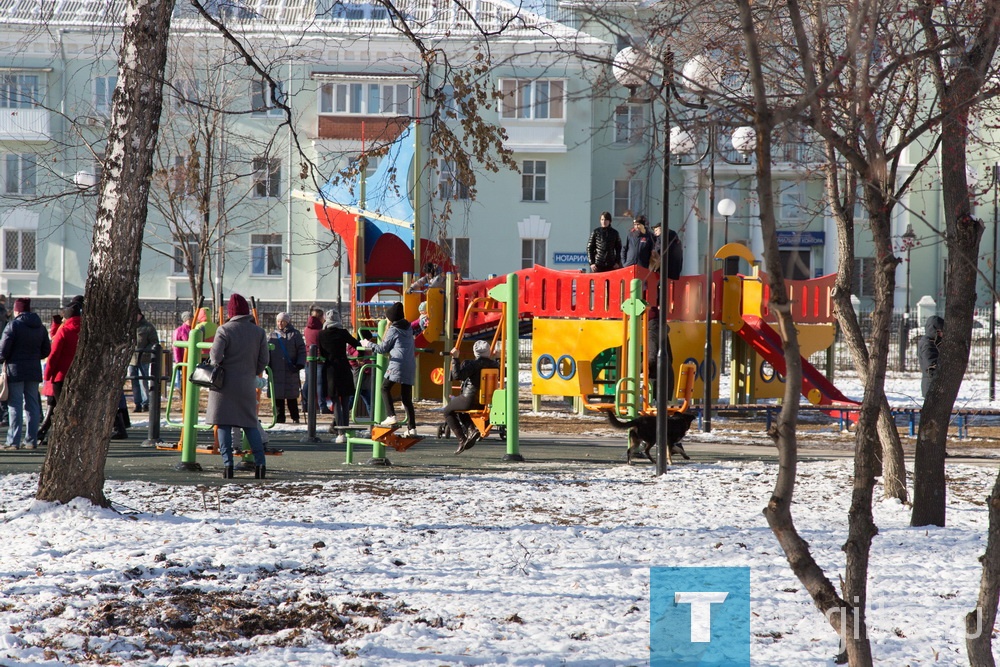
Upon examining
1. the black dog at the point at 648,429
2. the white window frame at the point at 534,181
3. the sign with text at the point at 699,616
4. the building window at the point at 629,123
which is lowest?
the sign with text at the point at 699,616

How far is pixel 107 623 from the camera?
5.47m

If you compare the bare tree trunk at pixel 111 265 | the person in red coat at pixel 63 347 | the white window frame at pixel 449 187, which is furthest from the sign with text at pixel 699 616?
the person in red coat at pixel 63 347

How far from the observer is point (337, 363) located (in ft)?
48.6

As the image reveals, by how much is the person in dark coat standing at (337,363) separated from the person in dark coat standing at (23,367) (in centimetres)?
348

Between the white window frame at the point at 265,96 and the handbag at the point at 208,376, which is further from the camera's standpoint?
the handbag at the point at 208,376

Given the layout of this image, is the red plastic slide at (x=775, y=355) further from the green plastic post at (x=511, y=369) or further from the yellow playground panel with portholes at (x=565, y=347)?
the green plastic post at (x=511, y=369)

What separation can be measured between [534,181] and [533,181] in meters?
0.07

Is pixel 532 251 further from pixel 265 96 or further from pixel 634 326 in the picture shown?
pixel 265 96

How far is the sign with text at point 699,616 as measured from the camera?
17.5 ft

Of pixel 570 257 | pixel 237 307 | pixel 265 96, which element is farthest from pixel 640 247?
pixel 570 257

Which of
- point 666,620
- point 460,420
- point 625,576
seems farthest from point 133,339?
point 460,420

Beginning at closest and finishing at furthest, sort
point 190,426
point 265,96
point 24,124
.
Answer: point 190,426 < point 265,96 < point 24,124

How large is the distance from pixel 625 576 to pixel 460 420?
6483 millimetres

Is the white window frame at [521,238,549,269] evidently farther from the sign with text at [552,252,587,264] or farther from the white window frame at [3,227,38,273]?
the white window frame at [3,227,38,273]
